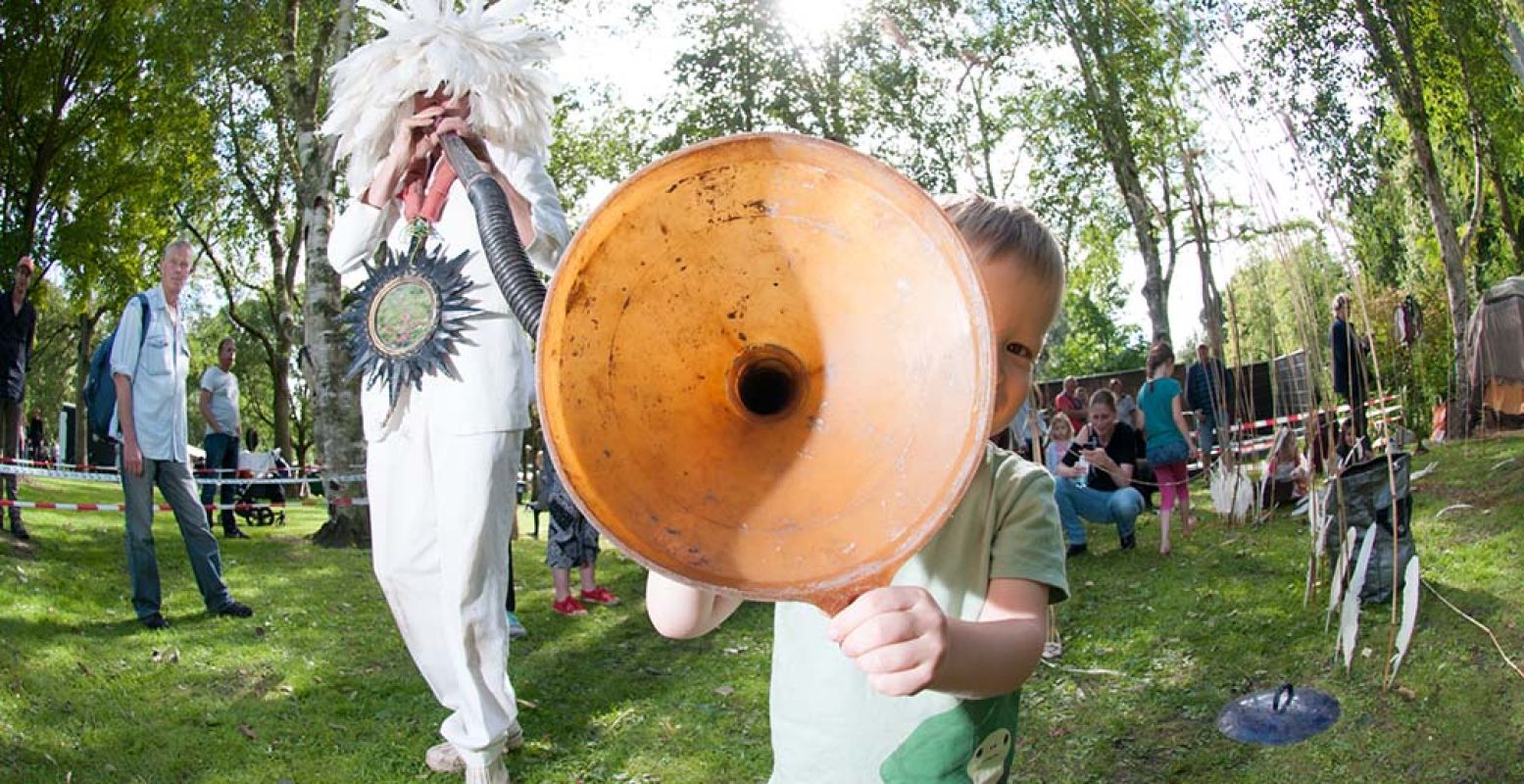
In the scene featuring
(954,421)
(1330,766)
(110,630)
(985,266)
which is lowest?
(1330,766)

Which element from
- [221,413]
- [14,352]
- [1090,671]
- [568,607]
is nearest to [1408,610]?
[1090,671]

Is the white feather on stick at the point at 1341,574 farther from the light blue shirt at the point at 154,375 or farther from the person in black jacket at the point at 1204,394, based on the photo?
the person in black jacket at the point at 1204,394

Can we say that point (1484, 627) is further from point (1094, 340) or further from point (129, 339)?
point (1094, 340)

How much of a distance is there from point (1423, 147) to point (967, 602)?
45.2 ft

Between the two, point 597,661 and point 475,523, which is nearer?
point 475,523

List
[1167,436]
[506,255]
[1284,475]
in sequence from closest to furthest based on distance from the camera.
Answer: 1. [506,255]
2. [1167,436]
3. [1284,475]

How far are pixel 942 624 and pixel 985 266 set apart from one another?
1.80 ft

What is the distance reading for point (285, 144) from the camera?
20906 millimetres

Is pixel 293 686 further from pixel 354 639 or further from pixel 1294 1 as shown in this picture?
pixel 1294 1

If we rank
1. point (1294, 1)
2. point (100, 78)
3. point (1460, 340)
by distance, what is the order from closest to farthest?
point (1460, 340) < point (1294, 1) < point (100, 78)

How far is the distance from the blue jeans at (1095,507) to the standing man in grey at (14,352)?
24.6 ft

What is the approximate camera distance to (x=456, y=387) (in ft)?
11.3

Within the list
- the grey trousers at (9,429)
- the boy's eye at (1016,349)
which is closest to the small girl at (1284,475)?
the boy's eye at (1016,349)

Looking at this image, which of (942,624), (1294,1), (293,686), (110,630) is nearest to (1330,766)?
(942,624)
